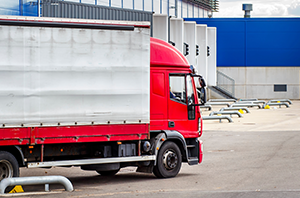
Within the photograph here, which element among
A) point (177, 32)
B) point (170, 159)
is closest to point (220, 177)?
point (170, 159)

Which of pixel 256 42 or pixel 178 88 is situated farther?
pixel 256 42

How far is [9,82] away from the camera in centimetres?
886

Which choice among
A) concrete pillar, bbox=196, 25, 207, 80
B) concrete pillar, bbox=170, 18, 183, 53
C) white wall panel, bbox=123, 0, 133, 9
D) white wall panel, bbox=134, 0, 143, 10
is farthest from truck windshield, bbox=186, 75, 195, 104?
white wall panel, bbox=134, 0, 143, 10

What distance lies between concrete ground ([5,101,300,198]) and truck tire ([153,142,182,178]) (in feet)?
0.69

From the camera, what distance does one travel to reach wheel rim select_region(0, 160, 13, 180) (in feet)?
29.1

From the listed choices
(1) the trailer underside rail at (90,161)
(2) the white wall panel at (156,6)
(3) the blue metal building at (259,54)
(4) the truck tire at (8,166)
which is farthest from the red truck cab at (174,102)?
(2) the white wall panel at (156,6)

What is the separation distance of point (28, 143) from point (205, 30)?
3082cm

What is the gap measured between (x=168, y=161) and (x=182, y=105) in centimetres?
129

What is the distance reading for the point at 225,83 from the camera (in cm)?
5353

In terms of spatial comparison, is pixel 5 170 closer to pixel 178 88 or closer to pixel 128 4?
pixel 178 88

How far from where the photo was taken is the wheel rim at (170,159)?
10.5 m

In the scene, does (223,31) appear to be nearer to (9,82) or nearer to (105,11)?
(105,11)

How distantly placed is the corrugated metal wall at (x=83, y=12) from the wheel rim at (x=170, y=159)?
16.8 meters

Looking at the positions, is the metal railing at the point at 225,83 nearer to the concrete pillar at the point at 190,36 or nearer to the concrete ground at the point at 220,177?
the concrete pillar at the point at 190,36
